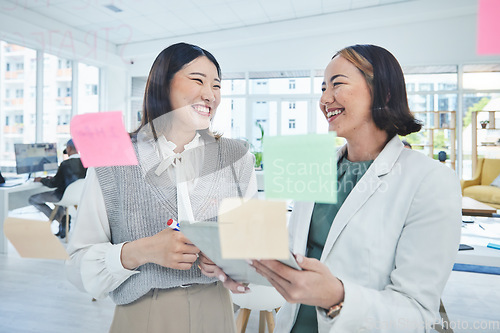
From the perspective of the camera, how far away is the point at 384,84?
1.60 ft

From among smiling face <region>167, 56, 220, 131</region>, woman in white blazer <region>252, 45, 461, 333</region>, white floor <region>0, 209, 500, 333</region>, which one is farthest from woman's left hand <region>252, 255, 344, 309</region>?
white floor <region>0, 209, 500, 333</region>

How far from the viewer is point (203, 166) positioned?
514mm

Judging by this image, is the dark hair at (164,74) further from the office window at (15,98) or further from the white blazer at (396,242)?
the white blazer at (396,242)

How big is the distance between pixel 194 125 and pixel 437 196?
378mm

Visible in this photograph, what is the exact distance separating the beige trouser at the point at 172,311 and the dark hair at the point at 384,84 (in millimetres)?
403

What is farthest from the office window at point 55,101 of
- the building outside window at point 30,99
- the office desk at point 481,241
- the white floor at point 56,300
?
the white floor at point 56,300

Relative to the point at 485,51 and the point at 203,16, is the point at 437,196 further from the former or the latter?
the point at 203,16

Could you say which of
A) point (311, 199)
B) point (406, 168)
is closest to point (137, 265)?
point (311, 199)

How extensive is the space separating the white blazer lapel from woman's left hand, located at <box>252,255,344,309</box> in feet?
0.30

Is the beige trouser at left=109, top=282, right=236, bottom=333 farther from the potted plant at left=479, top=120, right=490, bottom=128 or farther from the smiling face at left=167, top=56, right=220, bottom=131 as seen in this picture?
the potted plant at left=479, top=120, right=490, bottom=128

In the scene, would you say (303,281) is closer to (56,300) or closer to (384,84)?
(384,84)

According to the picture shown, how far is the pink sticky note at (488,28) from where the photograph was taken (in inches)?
13.4

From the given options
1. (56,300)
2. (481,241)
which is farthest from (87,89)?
(56,300)

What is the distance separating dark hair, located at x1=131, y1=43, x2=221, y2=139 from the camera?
1.65 ft
